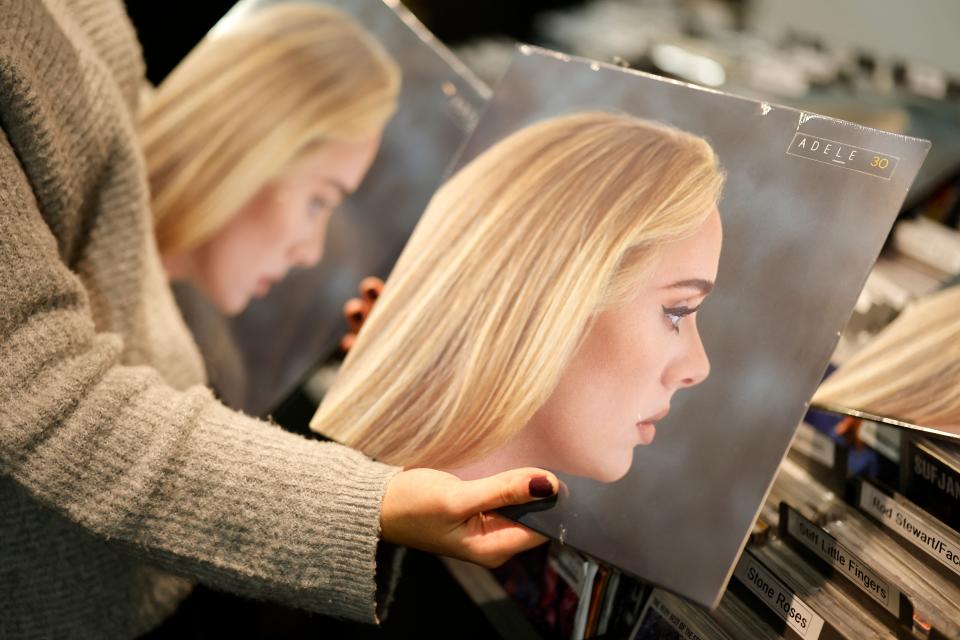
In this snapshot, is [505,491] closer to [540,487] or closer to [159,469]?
[540,487]

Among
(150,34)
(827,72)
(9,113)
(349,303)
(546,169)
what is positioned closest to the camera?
(9,113)

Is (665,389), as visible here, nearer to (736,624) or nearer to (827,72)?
(736,624)

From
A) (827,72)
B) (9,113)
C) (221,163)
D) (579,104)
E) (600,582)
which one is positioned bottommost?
(600,582)

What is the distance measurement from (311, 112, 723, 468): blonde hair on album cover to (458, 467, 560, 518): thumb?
6 cm

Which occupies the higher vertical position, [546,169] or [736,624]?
[546,169]

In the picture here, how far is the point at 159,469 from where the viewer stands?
0.57m

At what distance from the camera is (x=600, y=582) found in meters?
0.65

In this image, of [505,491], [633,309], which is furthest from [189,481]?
[633,309]

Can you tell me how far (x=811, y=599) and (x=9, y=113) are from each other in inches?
29.3

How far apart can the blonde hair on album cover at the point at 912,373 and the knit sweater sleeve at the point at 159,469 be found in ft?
1.40

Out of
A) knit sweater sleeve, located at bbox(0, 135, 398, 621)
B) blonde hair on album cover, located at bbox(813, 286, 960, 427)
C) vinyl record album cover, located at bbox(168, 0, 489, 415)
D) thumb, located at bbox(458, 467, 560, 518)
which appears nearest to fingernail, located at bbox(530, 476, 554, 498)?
thumb, located at bbox(458, 467, 560, 518)

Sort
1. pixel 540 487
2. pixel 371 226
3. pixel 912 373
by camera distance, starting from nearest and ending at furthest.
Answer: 1. pixel 540 487
2. pixel 912 373
3. pixel 371 226

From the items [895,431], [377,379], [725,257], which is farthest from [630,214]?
[895,431]

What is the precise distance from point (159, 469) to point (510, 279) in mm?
330
